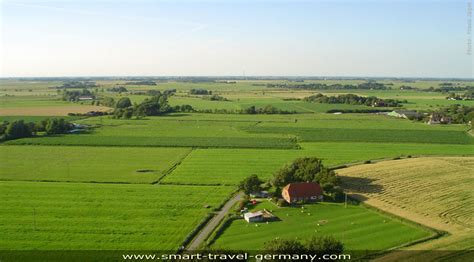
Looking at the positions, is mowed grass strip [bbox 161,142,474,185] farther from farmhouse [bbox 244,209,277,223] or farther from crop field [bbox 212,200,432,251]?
crop field [bbox 212,200,432,251]

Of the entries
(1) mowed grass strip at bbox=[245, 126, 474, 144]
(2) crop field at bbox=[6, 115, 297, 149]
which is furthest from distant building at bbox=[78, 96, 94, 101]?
(1) mowed grass strip at bbox=[245, 126, 474, 144]

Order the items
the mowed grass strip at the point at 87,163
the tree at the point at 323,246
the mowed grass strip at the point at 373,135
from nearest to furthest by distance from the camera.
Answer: the tree at the point at 323,246 < the mowed grass strip at the point at 87,163 < the mowed grass strip at the point at 373,135

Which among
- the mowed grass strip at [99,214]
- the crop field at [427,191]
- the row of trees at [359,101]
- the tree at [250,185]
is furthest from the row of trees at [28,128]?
the row of trees at [359,101]

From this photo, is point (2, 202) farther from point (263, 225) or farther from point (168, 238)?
point (263, 225)

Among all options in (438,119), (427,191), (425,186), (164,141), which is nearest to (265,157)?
(164,141)

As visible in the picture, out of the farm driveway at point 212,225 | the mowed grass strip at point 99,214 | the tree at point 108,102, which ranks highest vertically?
the tree at point 108,102

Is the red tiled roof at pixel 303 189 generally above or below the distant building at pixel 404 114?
below

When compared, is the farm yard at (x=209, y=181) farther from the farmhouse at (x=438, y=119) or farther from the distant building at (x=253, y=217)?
the farmhouse at (x=438, y=119)
